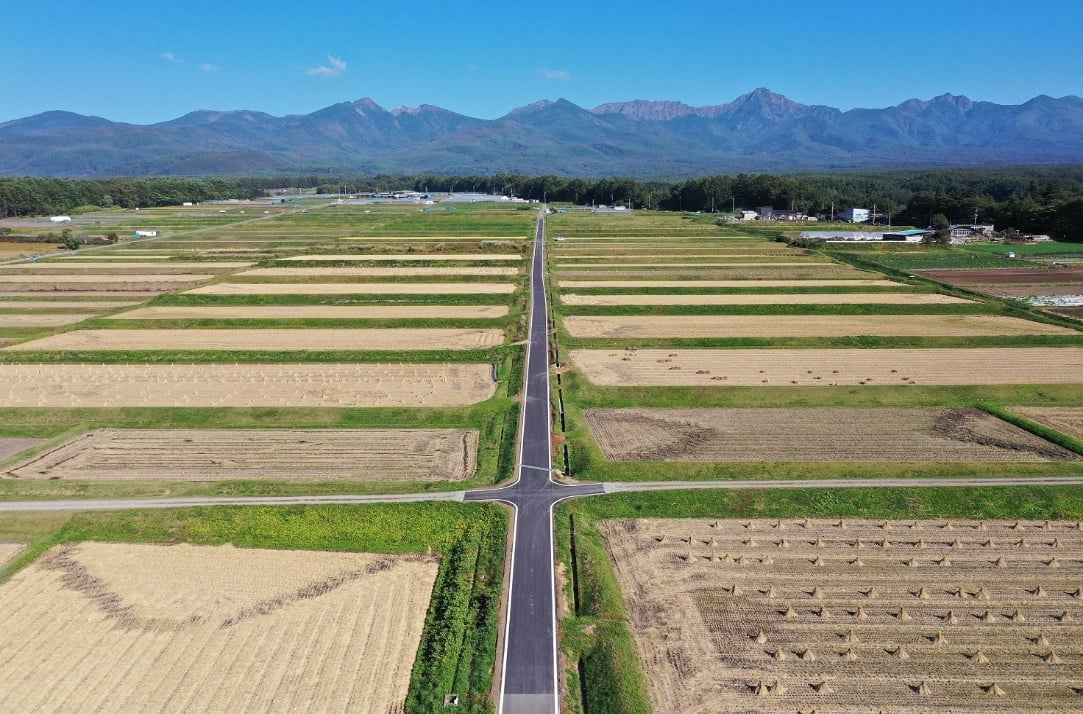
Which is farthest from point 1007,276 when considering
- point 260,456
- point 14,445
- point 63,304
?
point 63,304

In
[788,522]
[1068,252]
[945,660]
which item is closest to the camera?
[945,660]

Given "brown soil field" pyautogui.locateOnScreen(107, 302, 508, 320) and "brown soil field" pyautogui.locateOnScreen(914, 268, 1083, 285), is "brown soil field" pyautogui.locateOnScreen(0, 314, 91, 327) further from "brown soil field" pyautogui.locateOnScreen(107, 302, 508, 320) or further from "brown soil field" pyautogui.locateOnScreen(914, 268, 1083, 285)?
"brown soil field" pyautogui.locateOnScreen(914, 268, 1083, 285)

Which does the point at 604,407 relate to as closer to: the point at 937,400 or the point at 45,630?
the point at 937,400

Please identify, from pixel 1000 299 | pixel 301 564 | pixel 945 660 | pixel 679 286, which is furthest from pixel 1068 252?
pixel 301 564

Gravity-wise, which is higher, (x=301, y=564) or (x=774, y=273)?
(x=774, y=273)

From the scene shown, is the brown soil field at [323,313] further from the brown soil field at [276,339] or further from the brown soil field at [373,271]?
the brown soil field at [373,271]

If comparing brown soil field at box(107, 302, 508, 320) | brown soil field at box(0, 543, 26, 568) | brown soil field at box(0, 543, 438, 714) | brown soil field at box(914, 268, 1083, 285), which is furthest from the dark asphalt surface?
brown soil field at box(914, 268, 1083, 285)
